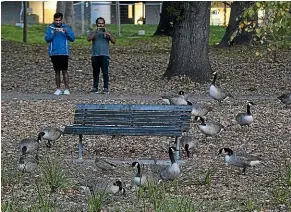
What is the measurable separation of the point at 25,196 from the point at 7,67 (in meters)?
12.6

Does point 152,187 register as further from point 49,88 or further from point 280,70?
point 280,70

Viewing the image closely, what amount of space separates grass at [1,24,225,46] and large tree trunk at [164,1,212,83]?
10.2 m

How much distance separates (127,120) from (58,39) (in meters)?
5.23

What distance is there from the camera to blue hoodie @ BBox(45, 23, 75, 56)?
14.7 m

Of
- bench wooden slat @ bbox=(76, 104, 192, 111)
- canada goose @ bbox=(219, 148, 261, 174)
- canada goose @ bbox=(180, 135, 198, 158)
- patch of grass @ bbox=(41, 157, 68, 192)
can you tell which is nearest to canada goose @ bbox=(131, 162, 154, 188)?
patch of grass @ bbox=(41, 157, 68, 192)

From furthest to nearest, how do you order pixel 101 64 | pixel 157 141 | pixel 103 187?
pixel 101 64 → pixel 157 141 → pixel 103 187

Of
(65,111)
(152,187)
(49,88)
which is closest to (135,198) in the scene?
(152,187)

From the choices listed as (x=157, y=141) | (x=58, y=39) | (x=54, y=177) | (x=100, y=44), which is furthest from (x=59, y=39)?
(x=54, y=177)

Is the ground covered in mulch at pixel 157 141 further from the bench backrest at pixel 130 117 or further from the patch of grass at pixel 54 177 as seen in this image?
the bench backrest at pixel 130 117

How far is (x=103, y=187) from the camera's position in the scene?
7.70 metres

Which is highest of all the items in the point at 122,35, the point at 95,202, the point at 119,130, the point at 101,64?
the point at 101,64

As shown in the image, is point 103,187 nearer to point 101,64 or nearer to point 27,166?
point 27,166

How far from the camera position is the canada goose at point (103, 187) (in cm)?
765

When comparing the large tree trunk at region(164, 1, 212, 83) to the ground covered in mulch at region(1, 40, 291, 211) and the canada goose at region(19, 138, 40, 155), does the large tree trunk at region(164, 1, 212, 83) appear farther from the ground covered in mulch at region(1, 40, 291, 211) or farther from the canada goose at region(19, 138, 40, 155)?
the canada goose at region(19, 138, 40, 155)
